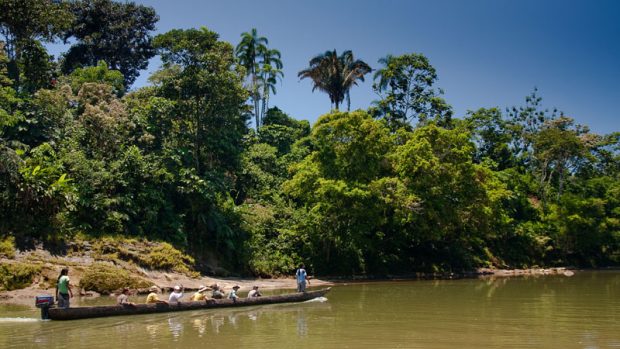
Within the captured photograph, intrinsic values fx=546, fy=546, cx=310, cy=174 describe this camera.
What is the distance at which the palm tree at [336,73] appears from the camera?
54.3 metres

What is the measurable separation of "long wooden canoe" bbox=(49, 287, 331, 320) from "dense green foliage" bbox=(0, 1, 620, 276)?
689 cm

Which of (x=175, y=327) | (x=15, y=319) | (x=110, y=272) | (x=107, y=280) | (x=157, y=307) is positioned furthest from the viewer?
(x=110, y=272)

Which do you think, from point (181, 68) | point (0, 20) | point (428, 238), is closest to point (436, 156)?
point (428, 238)

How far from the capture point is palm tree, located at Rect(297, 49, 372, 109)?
5431 centimetres

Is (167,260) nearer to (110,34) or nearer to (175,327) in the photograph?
(175,327)

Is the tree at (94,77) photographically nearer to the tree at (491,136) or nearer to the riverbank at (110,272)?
the riverbank at (110,272)

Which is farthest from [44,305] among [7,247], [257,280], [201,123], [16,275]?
[201,123]

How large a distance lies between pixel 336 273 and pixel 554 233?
23.4m

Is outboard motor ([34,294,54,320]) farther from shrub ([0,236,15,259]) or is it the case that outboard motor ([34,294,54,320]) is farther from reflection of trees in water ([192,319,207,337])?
shrub ([0,236,15,259])

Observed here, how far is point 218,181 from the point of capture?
1339 inches

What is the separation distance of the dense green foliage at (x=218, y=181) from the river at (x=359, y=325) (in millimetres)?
7275

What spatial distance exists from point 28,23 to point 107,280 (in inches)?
691

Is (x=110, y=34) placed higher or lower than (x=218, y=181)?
higher

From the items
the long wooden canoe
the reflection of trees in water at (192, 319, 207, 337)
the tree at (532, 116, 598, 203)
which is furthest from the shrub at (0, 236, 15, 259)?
the tree at (532, 116, 598, 203)
